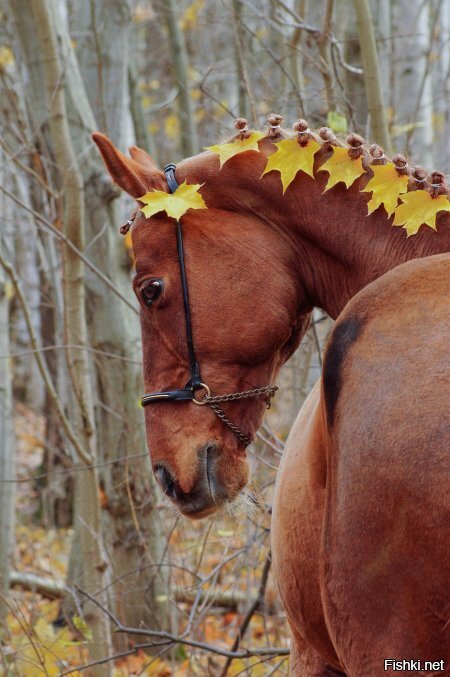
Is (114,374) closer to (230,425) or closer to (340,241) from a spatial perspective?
(230,425)

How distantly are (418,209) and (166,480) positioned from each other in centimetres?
103

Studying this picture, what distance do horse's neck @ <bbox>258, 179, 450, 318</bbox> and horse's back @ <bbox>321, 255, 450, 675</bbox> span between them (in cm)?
26

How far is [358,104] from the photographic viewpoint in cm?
599

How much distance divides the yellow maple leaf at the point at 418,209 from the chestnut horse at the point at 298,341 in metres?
0.04

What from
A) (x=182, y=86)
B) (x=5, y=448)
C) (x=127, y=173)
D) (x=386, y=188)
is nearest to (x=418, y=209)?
(x=386, y=188)

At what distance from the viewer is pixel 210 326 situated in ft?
7.89

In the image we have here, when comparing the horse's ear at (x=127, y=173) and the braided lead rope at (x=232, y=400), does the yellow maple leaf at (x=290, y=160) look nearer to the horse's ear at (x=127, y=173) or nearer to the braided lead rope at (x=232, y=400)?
the horse's ear at (x=127, y=173)

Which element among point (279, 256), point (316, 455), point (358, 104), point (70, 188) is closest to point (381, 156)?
point (279, 256)

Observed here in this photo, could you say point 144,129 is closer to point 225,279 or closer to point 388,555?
point 225,279

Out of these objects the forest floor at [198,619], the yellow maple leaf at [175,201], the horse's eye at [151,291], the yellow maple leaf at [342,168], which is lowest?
the forest floor at [198,619]

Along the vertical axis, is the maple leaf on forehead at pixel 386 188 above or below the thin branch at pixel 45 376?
above

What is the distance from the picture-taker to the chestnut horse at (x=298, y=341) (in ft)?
6.39

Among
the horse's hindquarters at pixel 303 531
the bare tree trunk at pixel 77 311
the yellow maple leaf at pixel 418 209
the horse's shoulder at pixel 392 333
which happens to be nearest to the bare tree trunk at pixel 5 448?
the bare tree trunk at pixel 77 311

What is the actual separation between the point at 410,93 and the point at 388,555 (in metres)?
8.22
